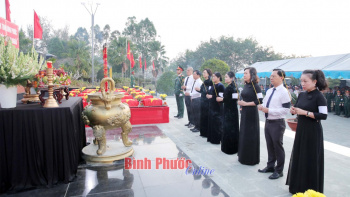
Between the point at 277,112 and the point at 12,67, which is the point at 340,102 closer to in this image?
the point at 277,112

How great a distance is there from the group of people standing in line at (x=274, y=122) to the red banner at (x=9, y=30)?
16.0 feet

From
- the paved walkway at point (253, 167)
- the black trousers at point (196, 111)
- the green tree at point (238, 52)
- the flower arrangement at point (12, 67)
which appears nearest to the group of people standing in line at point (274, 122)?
the paved walkway at point (253, 167)

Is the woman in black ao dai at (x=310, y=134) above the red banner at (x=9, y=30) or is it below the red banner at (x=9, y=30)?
below

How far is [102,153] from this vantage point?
360cm

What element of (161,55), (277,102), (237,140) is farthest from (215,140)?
(161,55)

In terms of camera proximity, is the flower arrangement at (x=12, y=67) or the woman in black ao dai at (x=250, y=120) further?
the woman in black ao dai at (x=250, y=120)

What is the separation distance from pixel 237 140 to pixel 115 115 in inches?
91.3

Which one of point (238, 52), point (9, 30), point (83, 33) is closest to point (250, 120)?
point (9, 30)

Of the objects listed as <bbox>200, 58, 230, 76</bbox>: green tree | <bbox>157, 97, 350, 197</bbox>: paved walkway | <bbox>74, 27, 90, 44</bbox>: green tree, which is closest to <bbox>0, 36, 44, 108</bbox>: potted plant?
<bbox>157, 97, 350, 197</bbox>: paved walkway

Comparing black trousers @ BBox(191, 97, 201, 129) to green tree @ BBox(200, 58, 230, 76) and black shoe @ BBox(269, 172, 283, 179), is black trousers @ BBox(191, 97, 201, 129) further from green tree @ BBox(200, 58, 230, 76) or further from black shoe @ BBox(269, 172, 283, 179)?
green tree @ BBox(200, 58, 230, 76)

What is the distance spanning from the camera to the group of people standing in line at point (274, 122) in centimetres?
252

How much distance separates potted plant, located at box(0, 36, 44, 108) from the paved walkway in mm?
2826

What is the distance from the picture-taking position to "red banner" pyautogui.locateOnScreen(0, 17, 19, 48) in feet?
17.0

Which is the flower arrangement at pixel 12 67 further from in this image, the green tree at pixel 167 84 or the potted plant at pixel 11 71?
the green tree at pixel 167 84
